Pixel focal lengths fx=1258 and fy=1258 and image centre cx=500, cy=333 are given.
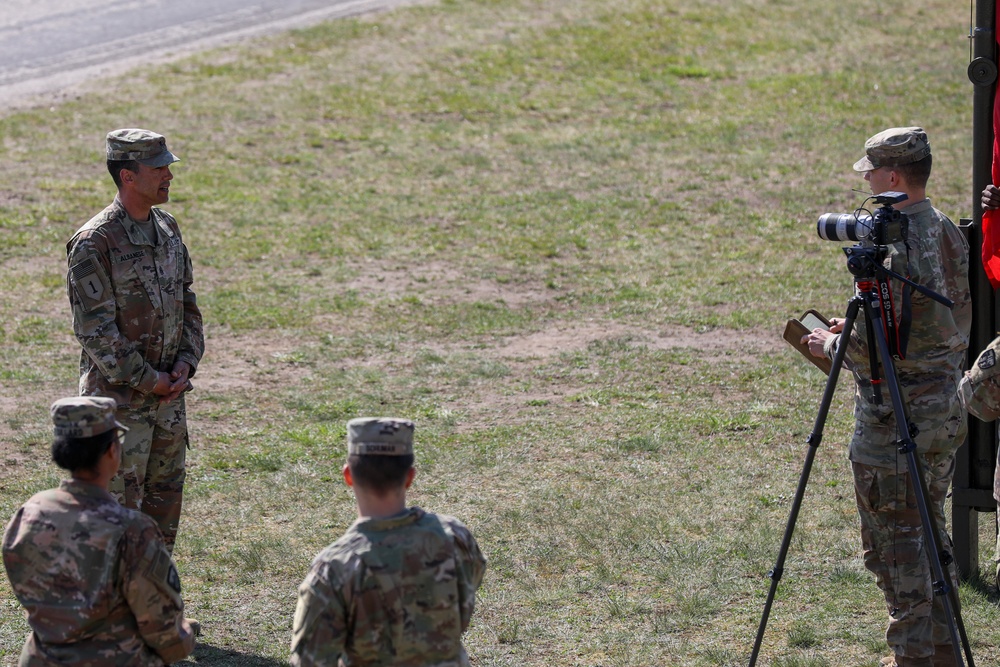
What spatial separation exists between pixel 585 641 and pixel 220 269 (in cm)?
703

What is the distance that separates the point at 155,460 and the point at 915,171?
12.3 feet

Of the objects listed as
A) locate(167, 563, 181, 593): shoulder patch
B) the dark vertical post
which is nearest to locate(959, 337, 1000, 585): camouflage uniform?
the dark vertical post

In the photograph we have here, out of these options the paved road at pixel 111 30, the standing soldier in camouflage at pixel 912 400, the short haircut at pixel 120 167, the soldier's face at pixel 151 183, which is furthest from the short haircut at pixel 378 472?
the paved road at pixel 111 30

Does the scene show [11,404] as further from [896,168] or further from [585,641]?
[896,168]

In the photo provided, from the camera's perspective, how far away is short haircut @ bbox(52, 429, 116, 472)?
13.3ft

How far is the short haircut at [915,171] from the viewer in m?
5.28

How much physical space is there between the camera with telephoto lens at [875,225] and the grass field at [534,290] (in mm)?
2061

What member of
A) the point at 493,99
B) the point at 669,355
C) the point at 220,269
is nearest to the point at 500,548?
the point at 669,355

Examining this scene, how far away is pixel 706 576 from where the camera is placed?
21.9ft

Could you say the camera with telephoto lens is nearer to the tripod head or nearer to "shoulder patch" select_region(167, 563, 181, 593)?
the tripod head

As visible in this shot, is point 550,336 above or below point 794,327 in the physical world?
below

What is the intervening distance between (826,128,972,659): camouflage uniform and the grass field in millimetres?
596

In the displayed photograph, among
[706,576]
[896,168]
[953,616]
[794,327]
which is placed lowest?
[706,576]

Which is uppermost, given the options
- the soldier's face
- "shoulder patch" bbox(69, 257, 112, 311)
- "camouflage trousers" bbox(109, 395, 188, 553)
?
the soldier's face
